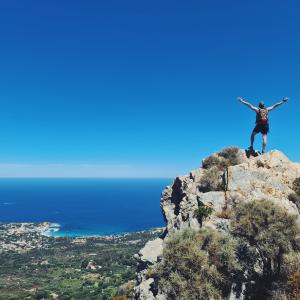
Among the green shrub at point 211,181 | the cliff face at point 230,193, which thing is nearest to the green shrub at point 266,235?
the cliff face at point 230,193

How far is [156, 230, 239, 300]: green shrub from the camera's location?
1584 centimetres

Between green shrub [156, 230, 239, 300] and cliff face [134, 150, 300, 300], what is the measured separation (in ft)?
11.1

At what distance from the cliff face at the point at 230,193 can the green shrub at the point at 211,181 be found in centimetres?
13

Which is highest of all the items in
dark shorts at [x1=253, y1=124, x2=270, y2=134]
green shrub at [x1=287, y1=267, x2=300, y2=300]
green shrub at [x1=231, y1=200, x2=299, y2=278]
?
dark shorts at [x1=253, y1=124, x2=270, y2=134]

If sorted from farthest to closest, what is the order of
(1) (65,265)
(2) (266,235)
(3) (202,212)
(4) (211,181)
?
1. (1) (65,265)
2. (4) (211,181)
3. (3) (202,212)
4. (2) (266,235)

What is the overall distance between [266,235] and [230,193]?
7371 mm

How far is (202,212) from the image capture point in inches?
886

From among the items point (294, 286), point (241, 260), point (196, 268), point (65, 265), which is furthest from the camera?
point (65, 265)

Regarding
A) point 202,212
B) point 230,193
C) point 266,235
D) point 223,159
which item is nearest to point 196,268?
point 266,235

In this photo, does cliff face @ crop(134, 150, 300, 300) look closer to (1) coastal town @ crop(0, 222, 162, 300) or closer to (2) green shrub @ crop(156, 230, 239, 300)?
(2) green shrub @ crop(156, 230, 239, 300)

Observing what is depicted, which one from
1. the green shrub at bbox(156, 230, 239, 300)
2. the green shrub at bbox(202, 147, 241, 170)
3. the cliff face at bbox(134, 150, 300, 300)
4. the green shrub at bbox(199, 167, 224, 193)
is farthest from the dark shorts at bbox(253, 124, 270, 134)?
the green shrub at bbox(156, 230, 239, 300)

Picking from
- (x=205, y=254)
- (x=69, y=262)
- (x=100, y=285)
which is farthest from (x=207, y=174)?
(x=69, y=262)

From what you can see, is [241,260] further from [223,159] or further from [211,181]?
[223,159]

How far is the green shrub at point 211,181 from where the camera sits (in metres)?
25.7
